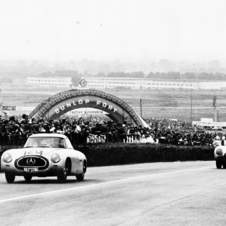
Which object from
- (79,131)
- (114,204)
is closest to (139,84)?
(79,131)

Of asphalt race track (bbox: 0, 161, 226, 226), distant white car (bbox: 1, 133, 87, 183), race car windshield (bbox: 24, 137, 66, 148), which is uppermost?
race car windshield (bbox: 24, 137, 66, 148)

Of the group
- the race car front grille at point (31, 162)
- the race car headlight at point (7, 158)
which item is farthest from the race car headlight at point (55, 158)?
the race car headlight at point (7, 158)

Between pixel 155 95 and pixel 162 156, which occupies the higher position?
pixel 155 95

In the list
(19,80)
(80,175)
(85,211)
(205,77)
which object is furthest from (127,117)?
(205,77)

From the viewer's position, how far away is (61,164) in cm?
1842

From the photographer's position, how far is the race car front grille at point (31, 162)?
1822cm

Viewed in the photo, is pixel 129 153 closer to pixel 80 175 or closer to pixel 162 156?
pixel 162 156

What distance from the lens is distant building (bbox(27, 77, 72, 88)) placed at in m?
147

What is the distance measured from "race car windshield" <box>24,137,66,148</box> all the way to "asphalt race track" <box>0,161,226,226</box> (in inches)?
63.3

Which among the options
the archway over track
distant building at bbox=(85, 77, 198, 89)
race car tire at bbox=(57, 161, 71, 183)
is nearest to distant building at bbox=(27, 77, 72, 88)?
distant building at bbox=(85, 77, 198, 89)

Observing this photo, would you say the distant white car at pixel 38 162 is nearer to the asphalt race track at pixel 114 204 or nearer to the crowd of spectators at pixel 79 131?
the asphalt race track at pixel 114 204

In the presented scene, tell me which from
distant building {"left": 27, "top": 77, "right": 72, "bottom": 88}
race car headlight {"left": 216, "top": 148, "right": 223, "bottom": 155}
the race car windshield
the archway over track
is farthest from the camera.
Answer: distant building {"left": 27, "top": 77, "right": 72, "bottom": 88}

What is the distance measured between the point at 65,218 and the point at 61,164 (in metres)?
7.86

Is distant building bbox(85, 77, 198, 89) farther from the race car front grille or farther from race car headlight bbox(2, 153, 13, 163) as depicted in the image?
the race car front grille
